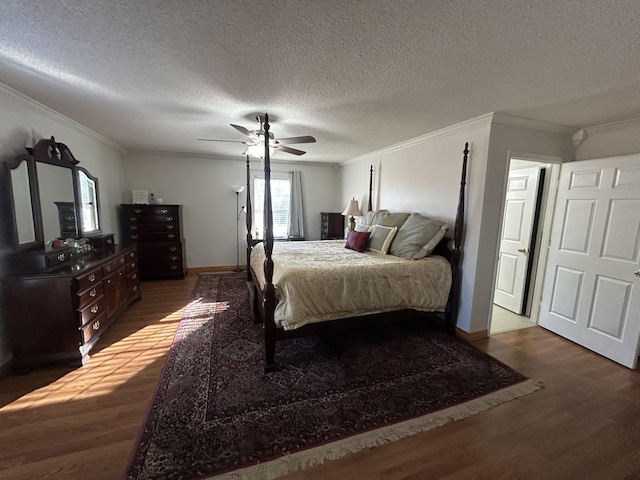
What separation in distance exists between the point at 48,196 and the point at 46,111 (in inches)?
33.3

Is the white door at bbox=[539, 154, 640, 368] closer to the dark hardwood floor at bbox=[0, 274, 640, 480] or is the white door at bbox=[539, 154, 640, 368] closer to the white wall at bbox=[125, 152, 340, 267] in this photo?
the dark hardwood floor at bbox=[0, 274, 640, 480]

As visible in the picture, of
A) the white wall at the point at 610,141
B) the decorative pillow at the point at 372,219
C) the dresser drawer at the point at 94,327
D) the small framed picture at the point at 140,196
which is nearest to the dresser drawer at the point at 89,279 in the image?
the dresser drawer at the point at 94,327

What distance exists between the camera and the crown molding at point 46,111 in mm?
2213

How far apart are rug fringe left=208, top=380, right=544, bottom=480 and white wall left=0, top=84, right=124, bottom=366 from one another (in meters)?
2.36

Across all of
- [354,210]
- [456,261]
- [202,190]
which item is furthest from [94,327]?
[354,210]

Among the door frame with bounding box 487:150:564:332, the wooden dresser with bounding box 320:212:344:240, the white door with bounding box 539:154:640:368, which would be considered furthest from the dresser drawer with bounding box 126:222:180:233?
the white door with bounding box 539:154:640:368

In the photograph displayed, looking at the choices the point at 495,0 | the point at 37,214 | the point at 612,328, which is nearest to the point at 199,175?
the point at 37,214

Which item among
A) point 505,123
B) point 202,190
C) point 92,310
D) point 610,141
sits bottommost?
point 92,310

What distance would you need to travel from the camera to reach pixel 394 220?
3.73 m

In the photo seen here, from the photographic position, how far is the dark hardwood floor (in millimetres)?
1484

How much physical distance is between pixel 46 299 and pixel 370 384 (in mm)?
2746

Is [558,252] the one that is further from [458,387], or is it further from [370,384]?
[370,384]

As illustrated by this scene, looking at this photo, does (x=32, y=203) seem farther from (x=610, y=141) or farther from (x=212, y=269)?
(x=610, y=141)

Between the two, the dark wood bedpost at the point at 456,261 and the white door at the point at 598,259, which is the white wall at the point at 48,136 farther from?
the white door at the point at 598,259
